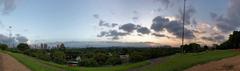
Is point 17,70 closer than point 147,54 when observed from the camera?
Yes

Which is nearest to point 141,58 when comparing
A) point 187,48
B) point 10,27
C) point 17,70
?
point 187,48

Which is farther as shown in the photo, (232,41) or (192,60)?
(232,41)

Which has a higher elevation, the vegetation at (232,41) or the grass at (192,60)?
the vegetation at (232,41)

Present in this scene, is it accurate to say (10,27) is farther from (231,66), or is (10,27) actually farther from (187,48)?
(231,66)

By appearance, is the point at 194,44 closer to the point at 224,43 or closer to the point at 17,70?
the point at 224,43

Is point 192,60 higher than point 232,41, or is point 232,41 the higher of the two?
point 232,41

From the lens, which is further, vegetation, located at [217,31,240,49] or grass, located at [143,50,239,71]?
vegetation, located at [217,31,240,49]

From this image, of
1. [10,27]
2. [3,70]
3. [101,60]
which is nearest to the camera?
[3,70]

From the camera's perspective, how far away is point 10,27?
102 metres

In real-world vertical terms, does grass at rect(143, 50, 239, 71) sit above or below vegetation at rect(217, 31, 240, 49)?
below

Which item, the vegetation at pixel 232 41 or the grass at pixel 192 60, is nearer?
the grass at pixel 192 60

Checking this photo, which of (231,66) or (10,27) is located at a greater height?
(10,27)

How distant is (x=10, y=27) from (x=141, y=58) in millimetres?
31449

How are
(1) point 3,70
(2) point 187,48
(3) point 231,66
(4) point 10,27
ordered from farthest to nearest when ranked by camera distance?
1. (2) point 187,48
2. (4) point 10,27
3. (1) point 3,70
4. (3) point 231,66
